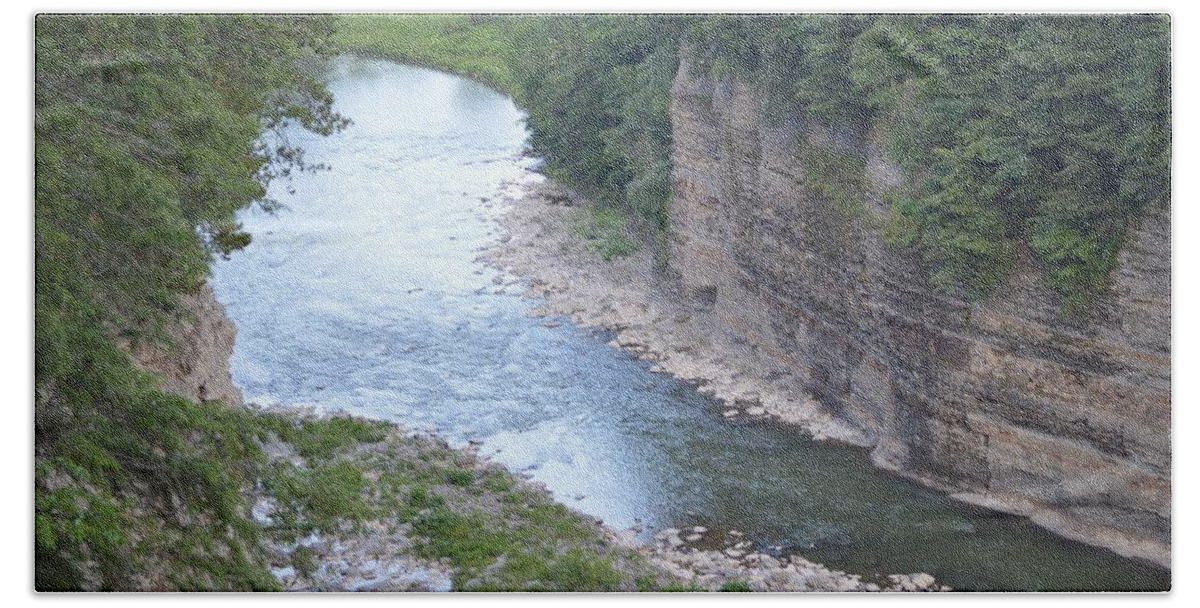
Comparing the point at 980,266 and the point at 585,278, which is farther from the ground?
the point at 980,266

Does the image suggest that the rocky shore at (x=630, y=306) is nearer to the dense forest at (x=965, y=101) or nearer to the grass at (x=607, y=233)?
the grass at (x=607, y=233)

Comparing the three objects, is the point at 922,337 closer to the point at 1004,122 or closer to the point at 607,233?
the point at 1004,122

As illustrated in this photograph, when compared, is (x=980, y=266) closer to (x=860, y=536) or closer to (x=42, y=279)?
(x=860, y=536)

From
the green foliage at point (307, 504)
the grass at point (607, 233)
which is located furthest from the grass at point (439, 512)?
the grass at point (607, 233)

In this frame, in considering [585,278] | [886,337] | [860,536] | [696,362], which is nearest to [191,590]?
[860,536]

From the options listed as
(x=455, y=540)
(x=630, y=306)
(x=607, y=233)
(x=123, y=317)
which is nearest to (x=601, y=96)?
(x=607, y=233)

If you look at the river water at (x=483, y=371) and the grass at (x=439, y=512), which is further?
the river water at (x=483, y=371)

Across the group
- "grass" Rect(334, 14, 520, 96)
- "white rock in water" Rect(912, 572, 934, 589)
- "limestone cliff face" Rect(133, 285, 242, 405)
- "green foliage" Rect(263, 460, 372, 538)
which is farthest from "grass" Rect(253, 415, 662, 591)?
"grass" Rect(334, 14, 520, 96)
